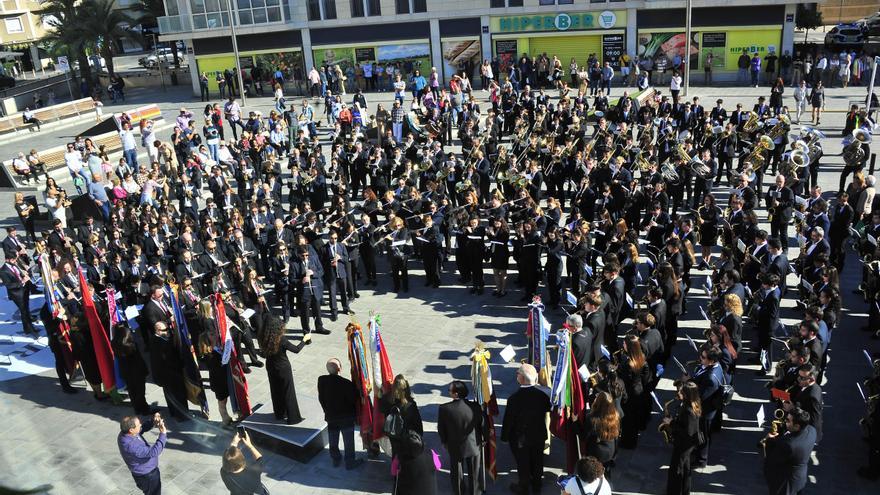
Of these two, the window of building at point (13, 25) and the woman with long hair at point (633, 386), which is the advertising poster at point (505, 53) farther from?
the window of building at point (13, 25)

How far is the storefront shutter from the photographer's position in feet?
119

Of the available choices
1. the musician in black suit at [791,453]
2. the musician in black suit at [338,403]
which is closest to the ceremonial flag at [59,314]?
the musician in black suit at [338,403]

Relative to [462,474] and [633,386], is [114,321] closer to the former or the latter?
[462,474]

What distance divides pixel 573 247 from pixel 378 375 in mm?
5465

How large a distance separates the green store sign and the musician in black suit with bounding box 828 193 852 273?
77.2 feet

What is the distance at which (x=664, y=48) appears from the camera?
34.8 m

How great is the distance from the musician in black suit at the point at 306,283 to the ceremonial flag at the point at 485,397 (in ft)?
16.5

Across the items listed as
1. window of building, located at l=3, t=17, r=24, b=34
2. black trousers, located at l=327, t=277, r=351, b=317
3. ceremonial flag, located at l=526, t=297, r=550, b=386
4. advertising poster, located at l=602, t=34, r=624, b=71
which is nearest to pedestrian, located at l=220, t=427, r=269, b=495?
ceremonial flag, located at l=526, t=297, r=550, b=386

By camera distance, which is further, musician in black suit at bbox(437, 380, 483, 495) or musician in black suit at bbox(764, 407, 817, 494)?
musician in black suit at bbox(437, 380, 483, 495)

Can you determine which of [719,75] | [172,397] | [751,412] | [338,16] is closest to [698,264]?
[751,412]

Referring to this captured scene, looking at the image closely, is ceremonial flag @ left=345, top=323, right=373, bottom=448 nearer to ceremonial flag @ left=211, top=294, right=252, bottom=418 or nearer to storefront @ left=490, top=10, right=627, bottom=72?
ceremonial flag @ left=211, top=294, right=252, bottom=418

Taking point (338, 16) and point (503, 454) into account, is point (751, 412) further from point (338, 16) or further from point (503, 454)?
point (338, 16)

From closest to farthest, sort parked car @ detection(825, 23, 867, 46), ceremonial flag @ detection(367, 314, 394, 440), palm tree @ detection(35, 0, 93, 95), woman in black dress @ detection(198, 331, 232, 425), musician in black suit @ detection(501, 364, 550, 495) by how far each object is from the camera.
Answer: musician in black suit @ detection(501, 364, 550, 495)
ceremonial flag @ detection(367, 314, 394, 440)
woman in black dress @ detection(198, 331, 232, 425)
parked car @ detection(825, 23, 867, 46)
palm tree @ detection(35, 0, 93, 95)

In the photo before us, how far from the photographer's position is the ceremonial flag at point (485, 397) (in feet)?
28.0
